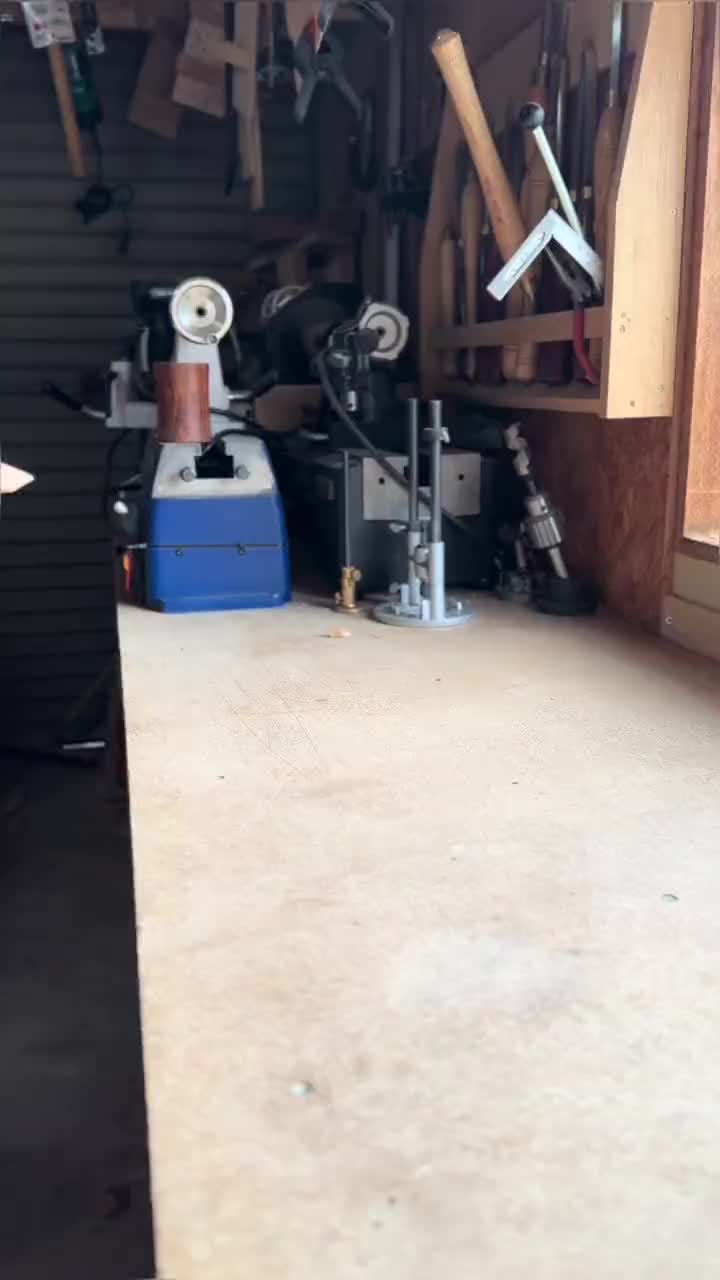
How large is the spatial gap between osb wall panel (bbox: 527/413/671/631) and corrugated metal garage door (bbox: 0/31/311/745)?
2.10 meters

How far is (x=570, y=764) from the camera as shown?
4.42 feet

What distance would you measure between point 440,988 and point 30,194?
12.5ft

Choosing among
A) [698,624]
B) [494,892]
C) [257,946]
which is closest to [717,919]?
[494,892]

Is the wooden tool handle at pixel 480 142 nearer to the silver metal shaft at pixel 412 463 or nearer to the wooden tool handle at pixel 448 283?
the silver metal shaft at pixel 412 463

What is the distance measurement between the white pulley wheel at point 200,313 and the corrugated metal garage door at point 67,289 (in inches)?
79.8

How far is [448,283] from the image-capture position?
2.89 meters

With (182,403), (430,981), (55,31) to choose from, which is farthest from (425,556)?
(55,31)

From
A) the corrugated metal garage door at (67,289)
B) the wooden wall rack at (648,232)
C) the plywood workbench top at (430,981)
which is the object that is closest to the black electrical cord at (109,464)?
the corrugated metal garage door at (67,289)

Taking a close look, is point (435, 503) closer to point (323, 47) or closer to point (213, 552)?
point (213, 552)

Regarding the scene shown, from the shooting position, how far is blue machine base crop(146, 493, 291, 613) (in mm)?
2184

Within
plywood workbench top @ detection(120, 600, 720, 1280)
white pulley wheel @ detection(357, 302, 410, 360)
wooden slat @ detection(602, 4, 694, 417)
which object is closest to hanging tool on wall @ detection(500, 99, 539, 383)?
white pulley wheel @ detection(357, 302, 410, 360)

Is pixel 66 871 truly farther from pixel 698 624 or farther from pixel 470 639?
pixel 698 624

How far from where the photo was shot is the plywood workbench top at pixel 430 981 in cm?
63

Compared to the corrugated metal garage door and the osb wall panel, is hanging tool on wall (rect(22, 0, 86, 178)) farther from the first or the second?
the osb wall panel
